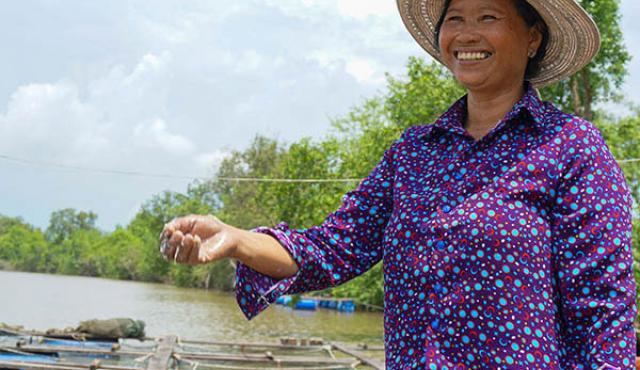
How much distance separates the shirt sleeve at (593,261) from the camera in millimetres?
1246

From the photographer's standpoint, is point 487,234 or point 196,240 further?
point 487,234

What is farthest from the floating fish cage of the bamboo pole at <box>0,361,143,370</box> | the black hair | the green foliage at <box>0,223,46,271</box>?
the green foliage at <box>0,223,46,271</box>

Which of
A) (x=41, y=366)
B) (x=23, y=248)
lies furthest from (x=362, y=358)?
(x=23, y=248)

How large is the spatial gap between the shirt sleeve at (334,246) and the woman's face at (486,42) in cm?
25

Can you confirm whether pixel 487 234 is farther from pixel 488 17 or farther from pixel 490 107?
pixel 488 17

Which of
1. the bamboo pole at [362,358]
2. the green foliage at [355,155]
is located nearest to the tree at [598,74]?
the green foliage at [355,155]

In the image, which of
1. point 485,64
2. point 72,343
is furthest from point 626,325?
point 72,343

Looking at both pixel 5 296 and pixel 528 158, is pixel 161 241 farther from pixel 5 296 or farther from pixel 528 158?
pixel 5 296

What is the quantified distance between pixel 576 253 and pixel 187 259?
69 cm

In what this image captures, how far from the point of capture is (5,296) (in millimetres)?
34281

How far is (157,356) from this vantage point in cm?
1039

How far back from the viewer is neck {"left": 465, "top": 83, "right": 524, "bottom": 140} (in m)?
1.53

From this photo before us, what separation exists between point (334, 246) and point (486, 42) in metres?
0.53

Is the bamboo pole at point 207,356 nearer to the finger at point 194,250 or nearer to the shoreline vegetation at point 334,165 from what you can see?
the shoreline vegetation at point 334,165
